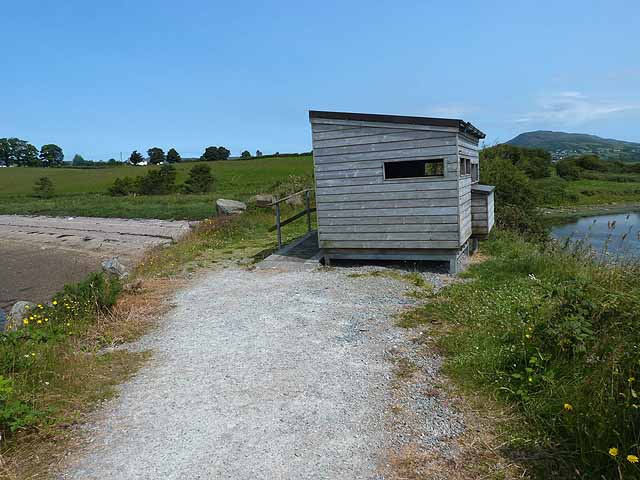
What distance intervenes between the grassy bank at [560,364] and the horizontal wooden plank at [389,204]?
91.2 inches

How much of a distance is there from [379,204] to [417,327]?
3492 millimetres

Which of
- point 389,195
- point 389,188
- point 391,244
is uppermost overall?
point 389,188

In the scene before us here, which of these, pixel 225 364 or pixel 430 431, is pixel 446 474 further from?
pixel 225 364

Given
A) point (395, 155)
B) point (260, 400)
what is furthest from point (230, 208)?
point (260, 400)

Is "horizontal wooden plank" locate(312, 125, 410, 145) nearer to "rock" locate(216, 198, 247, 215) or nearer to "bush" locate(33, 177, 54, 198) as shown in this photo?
"rock" locate(216, 198, 247, 215)

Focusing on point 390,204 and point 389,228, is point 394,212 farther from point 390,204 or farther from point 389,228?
point 389,228

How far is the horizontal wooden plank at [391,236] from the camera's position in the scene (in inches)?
334

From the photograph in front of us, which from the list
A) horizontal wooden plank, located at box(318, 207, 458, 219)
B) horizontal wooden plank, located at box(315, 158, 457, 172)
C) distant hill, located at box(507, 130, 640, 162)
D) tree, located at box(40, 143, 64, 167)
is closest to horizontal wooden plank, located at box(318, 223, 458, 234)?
horizontal wooden plank, located at box(318, 207, 458, 219)

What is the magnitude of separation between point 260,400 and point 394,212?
5388mm

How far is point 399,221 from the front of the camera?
880 cm

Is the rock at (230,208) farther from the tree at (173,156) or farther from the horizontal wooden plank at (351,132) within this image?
the tree at (173,156)

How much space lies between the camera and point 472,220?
1001 centimetres

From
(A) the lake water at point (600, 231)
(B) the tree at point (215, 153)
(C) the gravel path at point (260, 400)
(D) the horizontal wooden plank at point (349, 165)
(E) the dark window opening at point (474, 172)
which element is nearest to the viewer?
(C) the gravel path at point (260, 400)

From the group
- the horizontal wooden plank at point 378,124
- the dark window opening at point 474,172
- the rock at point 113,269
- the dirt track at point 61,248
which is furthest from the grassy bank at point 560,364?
the dirt track at point 61,248
